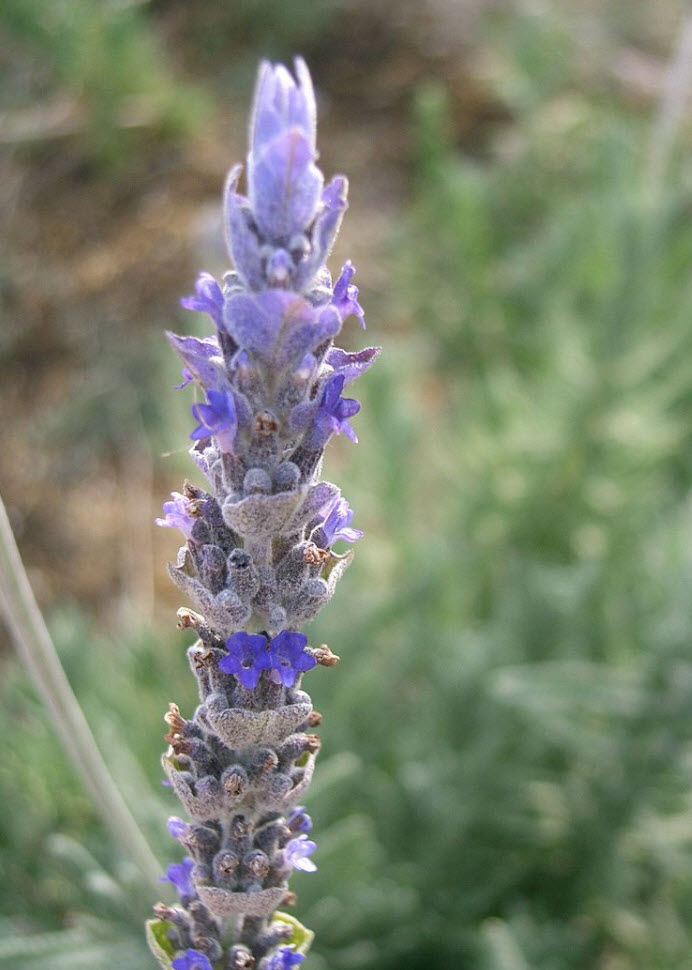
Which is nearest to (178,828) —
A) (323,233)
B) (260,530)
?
(260,530)

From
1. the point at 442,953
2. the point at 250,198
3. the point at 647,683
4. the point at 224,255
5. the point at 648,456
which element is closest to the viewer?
the point at 250,198

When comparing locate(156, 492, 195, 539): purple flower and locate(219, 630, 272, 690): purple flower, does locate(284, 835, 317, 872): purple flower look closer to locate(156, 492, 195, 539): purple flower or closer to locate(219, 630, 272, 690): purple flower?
locate(219, 630, 272, 690): purple flower

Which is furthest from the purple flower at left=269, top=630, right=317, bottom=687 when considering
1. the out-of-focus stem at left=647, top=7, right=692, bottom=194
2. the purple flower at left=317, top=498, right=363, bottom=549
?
the out-of-focus stem at left=647, top=7, right=692, bottom=194

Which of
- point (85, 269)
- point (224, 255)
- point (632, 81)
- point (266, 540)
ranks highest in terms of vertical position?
point (632, 81)

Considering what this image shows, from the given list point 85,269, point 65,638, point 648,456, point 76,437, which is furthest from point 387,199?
point 65,638

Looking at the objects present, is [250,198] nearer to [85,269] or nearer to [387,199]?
[85,269]

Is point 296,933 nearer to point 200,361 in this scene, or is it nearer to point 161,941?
point 161,941
